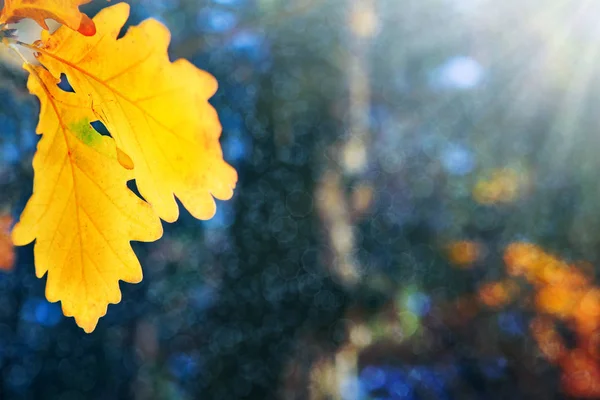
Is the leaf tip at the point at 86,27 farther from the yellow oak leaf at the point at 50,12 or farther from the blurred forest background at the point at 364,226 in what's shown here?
the blurred forest background at the point at 364,226

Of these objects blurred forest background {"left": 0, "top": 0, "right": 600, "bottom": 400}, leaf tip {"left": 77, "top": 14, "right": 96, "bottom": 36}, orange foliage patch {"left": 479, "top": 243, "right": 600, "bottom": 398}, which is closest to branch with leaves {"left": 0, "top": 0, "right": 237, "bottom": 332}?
leaf tip {"left": 77, "top": 14, "right": 96, "bottom": 36}

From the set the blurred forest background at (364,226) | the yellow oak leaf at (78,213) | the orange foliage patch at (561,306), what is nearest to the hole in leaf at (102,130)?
the yellow oak leaf at (78,213)

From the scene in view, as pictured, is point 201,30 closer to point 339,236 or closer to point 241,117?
point 241,117

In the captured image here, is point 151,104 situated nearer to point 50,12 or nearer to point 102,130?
point 50,12

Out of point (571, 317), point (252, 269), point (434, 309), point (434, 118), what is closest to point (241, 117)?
point (252, 269)

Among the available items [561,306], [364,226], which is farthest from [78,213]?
[561,306]
